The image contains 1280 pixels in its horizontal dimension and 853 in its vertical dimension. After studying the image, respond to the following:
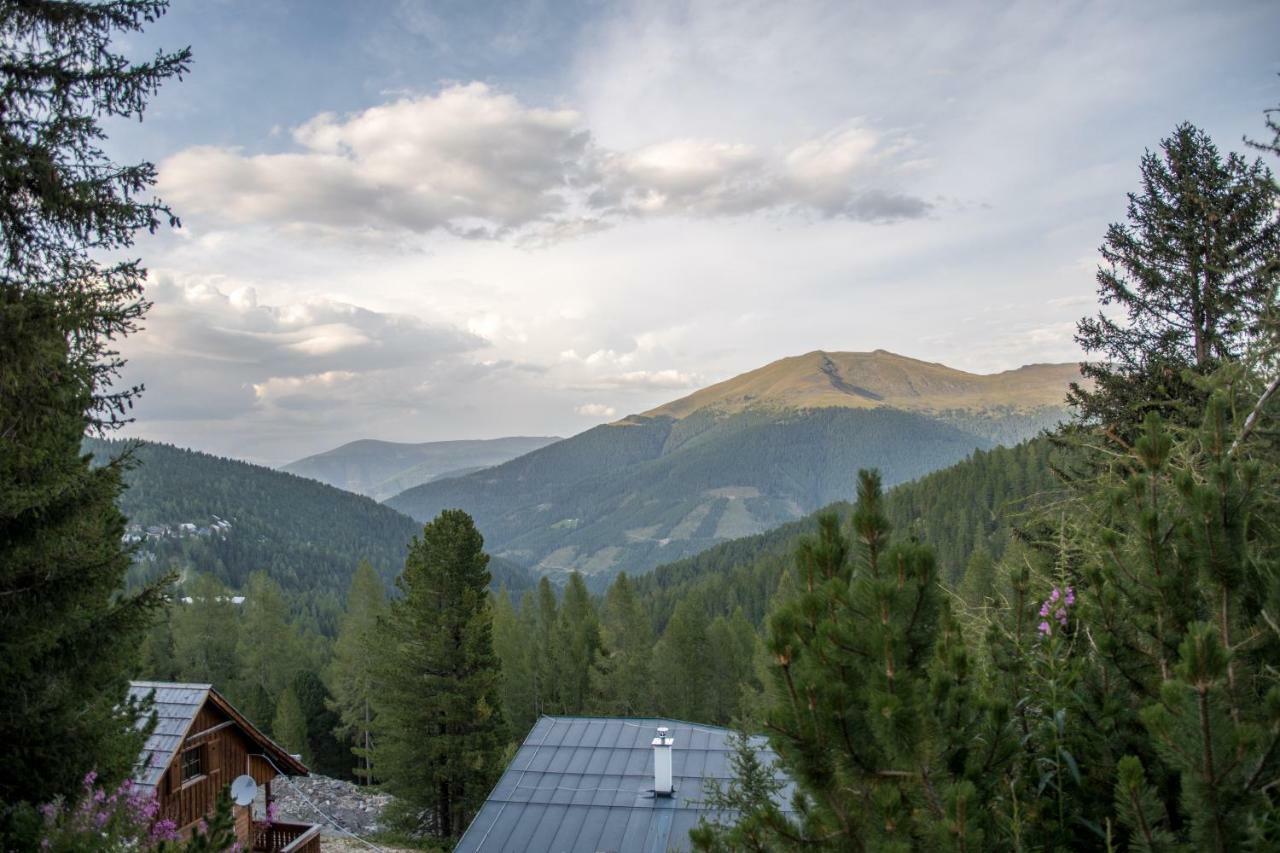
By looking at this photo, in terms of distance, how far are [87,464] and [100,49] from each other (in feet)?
13.5

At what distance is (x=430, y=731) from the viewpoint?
21625 millimetres

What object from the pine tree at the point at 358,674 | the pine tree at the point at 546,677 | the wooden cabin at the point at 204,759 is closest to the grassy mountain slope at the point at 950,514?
the pine tree at the point at 546,677

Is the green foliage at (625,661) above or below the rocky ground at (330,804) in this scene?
above

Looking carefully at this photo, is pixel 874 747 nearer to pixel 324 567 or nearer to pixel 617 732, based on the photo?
pixel 617 732

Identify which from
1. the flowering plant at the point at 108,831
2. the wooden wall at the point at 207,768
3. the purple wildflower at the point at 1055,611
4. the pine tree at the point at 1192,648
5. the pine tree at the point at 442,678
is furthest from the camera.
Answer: the pine tree at the point at 442,678

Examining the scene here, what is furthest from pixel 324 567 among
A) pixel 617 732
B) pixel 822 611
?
pixel 822 611

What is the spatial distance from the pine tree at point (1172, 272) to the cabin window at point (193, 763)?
58.8 ft

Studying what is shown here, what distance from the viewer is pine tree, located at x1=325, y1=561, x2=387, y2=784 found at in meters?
38.0

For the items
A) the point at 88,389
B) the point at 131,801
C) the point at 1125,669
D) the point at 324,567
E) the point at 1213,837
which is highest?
the point at 88,389

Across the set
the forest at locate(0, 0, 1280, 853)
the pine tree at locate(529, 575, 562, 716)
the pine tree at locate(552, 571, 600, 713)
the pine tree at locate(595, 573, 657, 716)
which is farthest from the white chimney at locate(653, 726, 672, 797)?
the pine tree at locate(529, 575, 562, 716)

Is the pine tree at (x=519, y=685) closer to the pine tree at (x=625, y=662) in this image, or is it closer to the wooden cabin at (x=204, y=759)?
the pine tree at (x=625, y=662)

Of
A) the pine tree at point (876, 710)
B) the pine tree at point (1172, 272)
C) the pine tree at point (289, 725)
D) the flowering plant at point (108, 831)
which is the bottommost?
the pine tree at point (289, 725)

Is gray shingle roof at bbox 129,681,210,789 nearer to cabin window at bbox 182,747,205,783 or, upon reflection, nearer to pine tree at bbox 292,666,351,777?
cabin window at bbox 182,747,205,783

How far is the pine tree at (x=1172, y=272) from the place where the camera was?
11.5 metres
